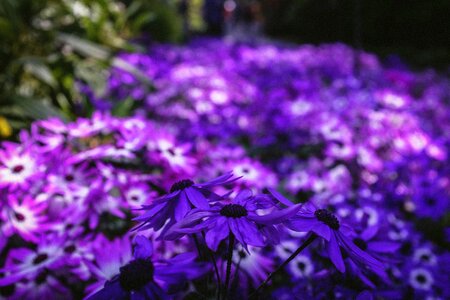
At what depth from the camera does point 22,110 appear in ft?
7.36

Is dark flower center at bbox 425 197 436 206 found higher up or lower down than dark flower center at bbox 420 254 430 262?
higher up

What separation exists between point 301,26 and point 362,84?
1225 centimetres

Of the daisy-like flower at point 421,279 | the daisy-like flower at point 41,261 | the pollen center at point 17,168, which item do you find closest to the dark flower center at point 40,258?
the daisy-like flower at point 41,261

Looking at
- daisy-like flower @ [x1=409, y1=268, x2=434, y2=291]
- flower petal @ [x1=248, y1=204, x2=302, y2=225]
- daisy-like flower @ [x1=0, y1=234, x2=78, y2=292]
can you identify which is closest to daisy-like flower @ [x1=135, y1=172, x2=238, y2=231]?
flower petal @ [x1=248, y1=204, x2=302, y2=225]

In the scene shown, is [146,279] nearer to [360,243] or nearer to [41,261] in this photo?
[360,243]

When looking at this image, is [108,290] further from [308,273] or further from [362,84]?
[362,84]

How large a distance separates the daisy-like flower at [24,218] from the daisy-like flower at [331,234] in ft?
2.94

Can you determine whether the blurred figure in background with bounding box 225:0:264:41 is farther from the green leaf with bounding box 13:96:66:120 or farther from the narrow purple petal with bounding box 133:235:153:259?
the narrow purple petal with bounding box 133:235:153:259

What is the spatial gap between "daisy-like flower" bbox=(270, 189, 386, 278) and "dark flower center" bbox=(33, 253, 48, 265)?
824 mm

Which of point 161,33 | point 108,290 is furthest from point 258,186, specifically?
point 161,33

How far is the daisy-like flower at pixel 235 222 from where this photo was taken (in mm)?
658

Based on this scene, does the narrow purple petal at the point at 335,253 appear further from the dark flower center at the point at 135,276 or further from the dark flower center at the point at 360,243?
the dark flower center at the point at 135,276

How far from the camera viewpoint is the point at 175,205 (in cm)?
79

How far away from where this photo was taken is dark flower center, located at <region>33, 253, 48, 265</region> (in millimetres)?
1212
